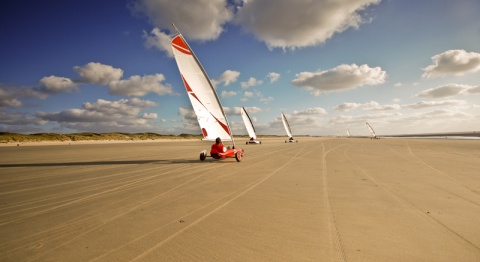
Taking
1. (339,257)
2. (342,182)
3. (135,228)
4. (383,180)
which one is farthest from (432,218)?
(135,228)

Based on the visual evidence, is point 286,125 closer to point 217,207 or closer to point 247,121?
point 247,121

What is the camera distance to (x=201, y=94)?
1374cm

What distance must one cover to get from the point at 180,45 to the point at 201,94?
299 centimetres

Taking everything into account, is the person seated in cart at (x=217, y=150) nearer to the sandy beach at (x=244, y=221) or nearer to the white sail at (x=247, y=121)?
the sandy beach at (x=244, y=221)

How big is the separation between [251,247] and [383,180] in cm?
621

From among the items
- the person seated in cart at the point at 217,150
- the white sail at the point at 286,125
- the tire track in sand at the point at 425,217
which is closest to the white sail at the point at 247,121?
the white sail at the point at 286,125

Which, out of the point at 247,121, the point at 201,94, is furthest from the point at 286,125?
the point at 201,94

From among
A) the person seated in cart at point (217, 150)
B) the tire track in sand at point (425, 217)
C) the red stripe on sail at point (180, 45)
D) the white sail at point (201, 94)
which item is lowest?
the tire track in sand at point (425, 217)

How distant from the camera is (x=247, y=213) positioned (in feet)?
14.3

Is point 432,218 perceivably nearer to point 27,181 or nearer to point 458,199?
point 458,199

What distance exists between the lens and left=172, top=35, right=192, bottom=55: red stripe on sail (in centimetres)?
1311

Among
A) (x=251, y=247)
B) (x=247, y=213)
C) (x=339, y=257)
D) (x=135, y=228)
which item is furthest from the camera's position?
(x=247, y=213)

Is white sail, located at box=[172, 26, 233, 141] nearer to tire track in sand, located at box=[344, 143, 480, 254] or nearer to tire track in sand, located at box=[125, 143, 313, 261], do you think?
tire track in sand, located at box=[125, 143, 313, 261]

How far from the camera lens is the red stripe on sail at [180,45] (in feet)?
43.0
